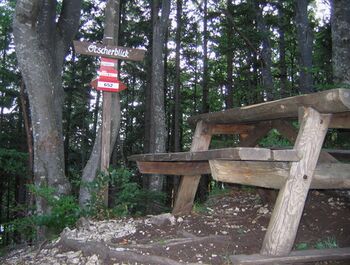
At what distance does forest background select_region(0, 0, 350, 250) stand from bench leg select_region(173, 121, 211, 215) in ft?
3.13

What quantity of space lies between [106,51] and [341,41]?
527 cm

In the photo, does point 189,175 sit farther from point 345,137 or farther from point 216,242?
point 345,137

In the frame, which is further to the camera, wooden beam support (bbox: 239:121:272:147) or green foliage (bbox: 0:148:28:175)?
green foliage (bbox: 0:148:28:175)

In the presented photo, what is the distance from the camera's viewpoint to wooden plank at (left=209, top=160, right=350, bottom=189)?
13.0 ft

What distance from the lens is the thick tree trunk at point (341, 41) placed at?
816 centimetres

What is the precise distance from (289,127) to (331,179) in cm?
131

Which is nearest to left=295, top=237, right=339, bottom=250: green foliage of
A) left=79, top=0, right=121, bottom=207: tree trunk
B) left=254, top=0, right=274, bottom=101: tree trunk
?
left=79, top=0, right=121, bottom=207: tree trunk

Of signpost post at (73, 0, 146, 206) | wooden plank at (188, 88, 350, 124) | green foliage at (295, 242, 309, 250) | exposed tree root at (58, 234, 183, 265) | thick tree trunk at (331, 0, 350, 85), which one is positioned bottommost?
exposed tree root at (58, 234, 183, 265)

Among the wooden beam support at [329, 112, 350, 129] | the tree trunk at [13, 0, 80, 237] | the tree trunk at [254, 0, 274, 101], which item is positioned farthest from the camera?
the tree trunk at [254, 0, 274, 101]

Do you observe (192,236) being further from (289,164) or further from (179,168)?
(289,164)

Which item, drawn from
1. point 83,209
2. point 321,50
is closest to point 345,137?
point 83,209

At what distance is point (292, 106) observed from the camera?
13.3ft

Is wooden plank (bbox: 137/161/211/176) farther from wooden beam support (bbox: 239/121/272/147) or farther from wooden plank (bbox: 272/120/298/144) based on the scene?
wooden plank (bbox: 272/120/298/144)

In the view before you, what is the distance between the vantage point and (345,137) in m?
8.54
